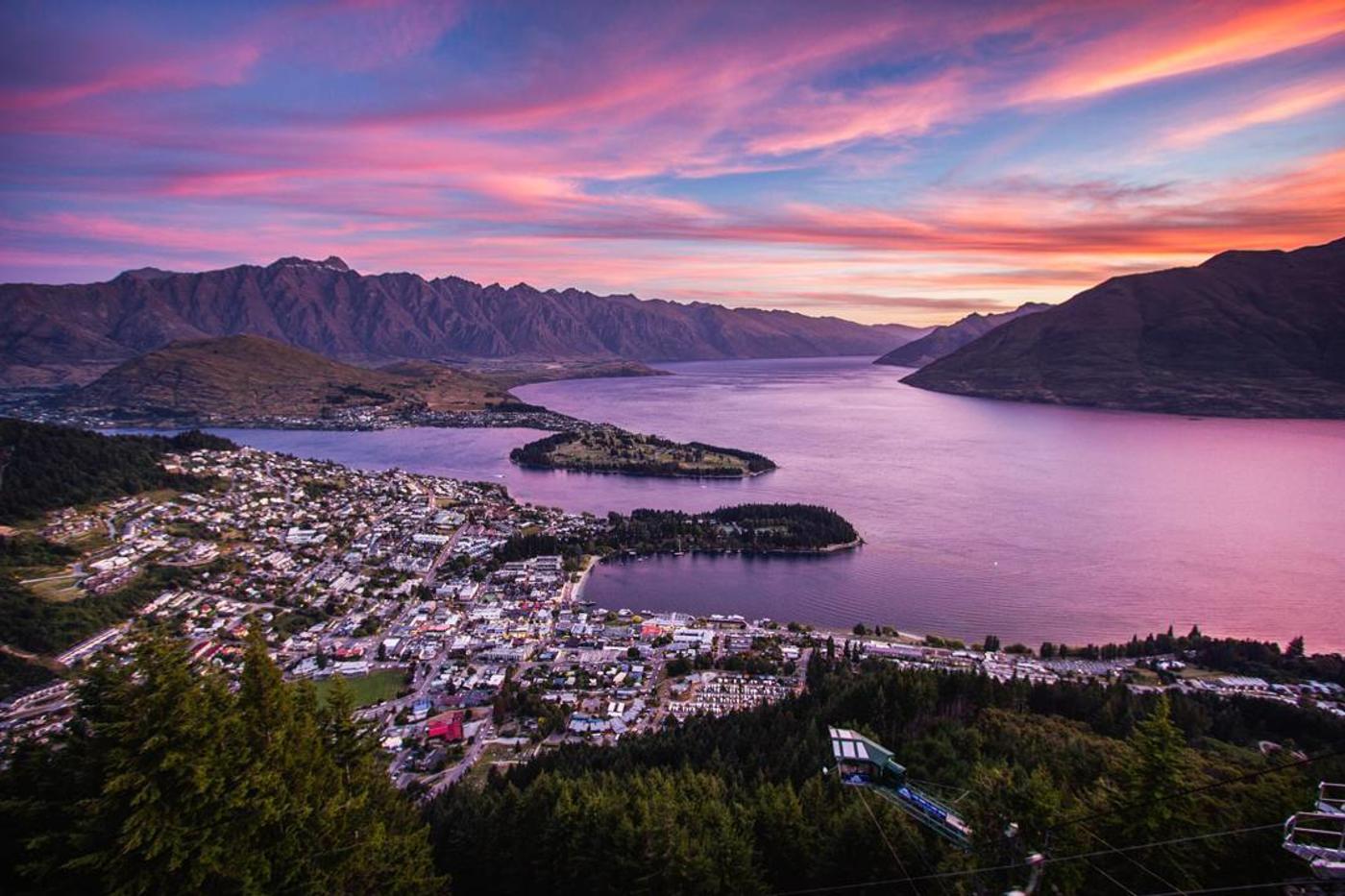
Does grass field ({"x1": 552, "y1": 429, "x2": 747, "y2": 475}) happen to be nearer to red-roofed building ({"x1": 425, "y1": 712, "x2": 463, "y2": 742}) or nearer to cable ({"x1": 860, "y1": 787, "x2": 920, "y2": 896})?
red-roofed building ({"x1": 425, "y1": 712, "x2": 463, "y2": 742})

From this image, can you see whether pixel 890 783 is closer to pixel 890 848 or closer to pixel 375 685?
pixel 890 848

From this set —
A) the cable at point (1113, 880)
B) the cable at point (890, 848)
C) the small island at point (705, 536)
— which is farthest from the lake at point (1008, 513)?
the cable at point (1113, 880)

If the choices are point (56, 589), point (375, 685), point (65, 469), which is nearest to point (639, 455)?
point (65, 469)

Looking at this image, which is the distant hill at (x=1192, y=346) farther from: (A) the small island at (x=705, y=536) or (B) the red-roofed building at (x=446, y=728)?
(B) the red-roofed building at (x=446, y=728)

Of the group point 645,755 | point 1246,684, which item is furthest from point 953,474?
point 645,755

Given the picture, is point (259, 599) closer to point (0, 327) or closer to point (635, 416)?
point (635, 416)
